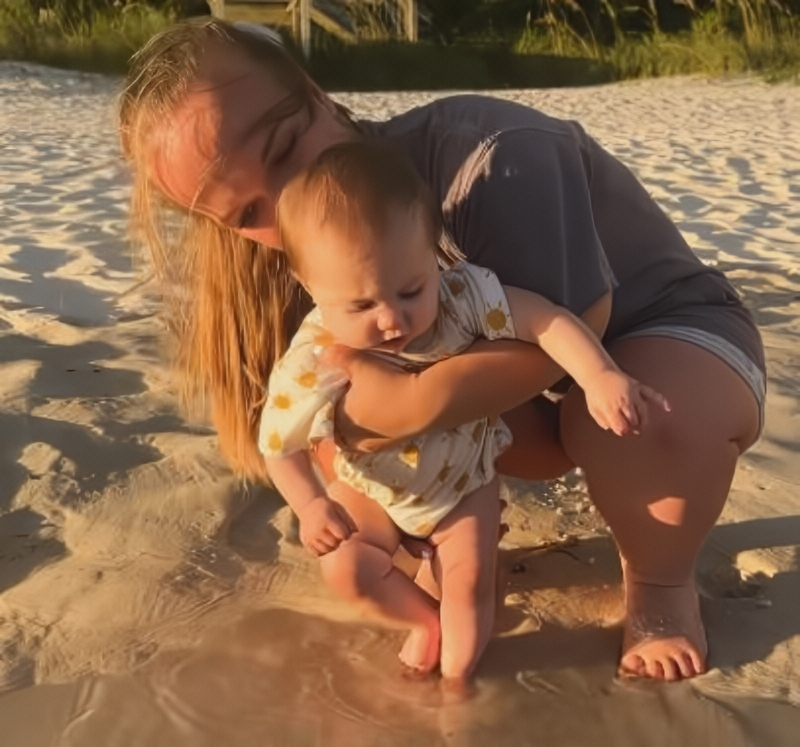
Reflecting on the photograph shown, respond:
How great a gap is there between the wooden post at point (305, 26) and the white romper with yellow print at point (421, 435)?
1268 centimetres

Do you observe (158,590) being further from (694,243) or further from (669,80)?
(669,80)

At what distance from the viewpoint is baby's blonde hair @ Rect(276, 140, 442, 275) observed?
160 cm

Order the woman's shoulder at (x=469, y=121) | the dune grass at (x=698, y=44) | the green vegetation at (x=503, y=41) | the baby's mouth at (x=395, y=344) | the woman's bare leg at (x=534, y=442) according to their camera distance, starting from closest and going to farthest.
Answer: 1. the baby's mouth at (x=395, y=344)
2. the woman's shoulder at (x=469, y=121)
3. the woman's bare leg at (x=534, y=442)
4. the dune grass at (x=698, y=44)
5. the green vegetation at (x=503, y=41)

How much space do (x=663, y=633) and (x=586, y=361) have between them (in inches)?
18.4

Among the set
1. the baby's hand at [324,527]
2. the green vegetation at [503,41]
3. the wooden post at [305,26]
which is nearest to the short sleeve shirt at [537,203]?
the baby's hand at [324,527]

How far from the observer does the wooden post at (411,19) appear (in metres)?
15.0

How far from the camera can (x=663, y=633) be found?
183 centimetres

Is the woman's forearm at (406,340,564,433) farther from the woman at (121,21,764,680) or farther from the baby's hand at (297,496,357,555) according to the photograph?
the baby's hand at (297,496,357,555)

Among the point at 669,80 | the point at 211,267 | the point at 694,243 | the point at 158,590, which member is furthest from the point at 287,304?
the point at 669,80

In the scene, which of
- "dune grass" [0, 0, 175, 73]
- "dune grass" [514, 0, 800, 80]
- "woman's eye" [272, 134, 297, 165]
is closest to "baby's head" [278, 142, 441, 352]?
"woman's eye" [272, 134, 297, 165]

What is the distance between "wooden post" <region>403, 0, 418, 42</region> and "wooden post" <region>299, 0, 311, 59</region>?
1562mm

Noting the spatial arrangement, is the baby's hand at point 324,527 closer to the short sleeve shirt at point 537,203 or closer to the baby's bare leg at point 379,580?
the baby's bare leg at point 379,580

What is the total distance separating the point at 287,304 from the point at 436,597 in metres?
0.55

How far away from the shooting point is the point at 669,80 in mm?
13344
